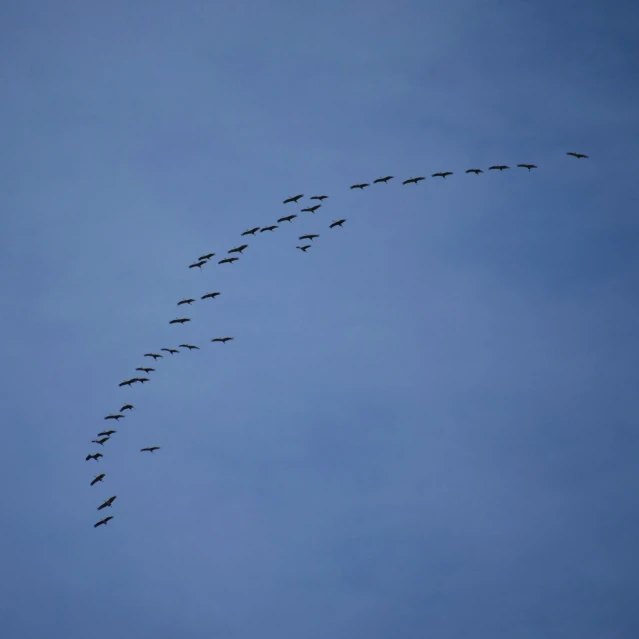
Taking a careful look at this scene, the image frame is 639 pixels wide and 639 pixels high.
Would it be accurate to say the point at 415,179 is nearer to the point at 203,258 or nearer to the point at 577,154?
the point at 577,154

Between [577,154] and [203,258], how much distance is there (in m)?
42.3

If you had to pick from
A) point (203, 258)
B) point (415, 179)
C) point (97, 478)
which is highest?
point (415, 179)

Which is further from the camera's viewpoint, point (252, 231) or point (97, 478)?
point (252, 231)

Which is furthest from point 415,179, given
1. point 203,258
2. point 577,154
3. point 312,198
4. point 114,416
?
point 114,416

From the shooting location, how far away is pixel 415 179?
92750 millimetres

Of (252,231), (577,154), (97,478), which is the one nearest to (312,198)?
(252,231)

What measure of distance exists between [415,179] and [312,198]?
11.6 metres

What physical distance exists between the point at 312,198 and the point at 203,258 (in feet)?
45.6

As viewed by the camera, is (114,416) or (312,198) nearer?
(114,416)

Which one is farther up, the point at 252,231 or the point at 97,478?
the point at 252,231

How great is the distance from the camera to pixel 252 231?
93938mm

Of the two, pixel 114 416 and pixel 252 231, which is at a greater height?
pixel 252 231

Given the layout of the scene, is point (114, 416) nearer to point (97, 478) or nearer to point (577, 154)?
point (97, 478)

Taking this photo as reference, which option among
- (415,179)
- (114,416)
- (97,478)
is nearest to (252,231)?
(415,179)
